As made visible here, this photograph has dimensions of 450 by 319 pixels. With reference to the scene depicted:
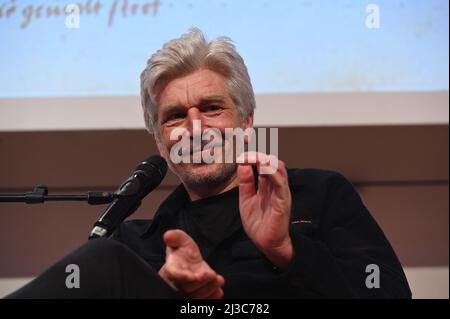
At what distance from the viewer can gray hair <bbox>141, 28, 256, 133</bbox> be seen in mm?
1211

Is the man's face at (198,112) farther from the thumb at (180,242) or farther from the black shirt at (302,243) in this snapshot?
the thumb at (180,242)

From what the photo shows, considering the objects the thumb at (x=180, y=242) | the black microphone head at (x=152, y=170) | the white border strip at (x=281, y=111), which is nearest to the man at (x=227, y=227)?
the thumb at (x=180, y=242)

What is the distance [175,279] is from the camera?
0.75m

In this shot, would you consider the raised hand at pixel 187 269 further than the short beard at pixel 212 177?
No

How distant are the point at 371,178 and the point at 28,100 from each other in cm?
112

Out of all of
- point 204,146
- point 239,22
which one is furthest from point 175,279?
point 239,22

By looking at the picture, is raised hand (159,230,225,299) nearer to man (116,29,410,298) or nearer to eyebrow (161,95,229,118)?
man (116,29,410,298)

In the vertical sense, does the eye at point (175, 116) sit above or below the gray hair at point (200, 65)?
below

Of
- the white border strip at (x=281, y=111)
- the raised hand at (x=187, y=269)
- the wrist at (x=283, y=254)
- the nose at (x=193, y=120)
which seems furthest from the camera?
the white border strip at (x=281, y=111)

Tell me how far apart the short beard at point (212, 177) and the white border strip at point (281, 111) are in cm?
65

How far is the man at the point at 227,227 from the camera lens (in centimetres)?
76

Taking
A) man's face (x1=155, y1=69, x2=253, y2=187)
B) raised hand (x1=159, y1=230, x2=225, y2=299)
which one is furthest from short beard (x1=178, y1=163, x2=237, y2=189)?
raised hand (x1=159, y1=230, x2=225, y2=299)

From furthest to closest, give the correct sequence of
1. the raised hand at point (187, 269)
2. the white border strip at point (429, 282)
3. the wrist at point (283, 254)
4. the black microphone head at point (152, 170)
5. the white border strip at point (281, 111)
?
the white border strip at point (429, 282)
the white border strip at point (281, 111)
the black microphone head at point (152, 170)
the wrist at point (283, 254)
the raised hand at point (187, 269)

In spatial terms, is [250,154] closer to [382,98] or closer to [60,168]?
[382,98]
